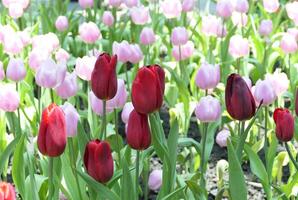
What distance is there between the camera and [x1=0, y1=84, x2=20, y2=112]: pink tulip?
1931mm

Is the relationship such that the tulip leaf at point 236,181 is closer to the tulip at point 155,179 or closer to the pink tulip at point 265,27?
the tulip at point 155,179

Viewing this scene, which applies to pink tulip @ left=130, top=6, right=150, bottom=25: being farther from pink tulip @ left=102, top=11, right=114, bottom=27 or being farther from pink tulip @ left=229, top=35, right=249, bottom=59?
pink tulip @ left=229, top=35, right=249, bottom=59

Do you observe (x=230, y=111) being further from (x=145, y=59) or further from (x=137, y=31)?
(x=137, y=31)

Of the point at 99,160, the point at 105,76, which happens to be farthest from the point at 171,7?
the point at 99,160

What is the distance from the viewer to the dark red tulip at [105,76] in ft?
5.02

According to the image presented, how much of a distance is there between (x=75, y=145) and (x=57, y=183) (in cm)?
22

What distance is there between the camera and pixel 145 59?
3217 mm

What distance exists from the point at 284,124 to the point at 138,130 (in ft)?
1.26

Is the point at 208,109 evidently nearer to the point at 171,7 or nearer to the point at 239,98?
the point at 239,98

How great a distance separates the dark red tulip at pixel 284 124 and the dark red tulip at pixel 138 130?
1.14 feet

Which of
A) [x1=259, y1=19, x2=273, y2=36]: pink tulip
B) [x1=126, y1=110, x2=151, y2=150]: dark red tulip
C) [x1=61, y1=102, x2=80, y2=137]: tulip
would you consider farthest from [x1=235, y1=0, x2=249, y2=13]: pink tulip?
[x1=126, y1=110, x2=151, y2=150]: dark red tulip

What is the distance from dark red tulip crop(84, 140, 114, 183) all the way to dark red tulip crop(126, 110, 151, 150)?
2.4 inches

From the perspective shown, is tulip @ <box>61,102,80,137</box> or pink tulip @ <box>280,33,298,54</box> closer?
tulip @ <box>61,102,80,137</box>

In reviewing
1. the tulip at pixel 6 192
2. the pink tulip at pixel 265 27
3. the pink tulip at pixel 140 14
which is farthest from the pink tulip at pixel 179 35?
the tulip at pixel 6 192
